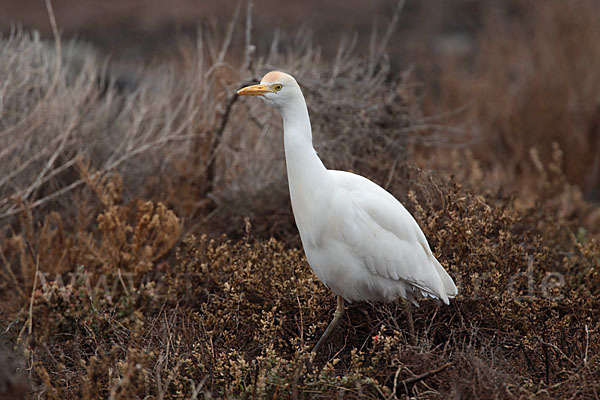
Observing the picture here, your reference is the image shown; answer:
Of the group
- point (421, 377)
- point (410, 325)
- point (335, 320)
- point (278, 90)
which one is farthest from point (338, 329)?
point (278, 90)

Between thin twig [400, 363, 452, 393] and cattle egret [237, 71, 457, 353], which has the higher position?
cattle egret [237, 71, 457, 353]

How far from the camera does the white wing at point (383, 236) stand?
9.57 ft

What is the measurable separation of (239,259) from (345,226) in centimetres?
86

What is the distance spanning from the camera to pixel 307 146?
2.86 metres

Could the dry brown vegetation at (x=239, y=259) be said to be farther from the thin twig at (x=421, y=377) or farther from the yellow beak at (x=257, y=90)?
the yellow beak at (x=257, y=90)

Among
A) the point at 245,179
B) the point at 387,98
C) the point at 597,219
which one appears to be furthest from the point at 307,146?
the point at 597,219

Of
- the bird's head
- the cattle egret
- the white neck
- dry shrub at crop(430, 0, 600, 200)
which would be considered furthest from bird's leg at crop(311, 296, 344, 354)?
dry shrub at crop(430, 0, 600, 200)

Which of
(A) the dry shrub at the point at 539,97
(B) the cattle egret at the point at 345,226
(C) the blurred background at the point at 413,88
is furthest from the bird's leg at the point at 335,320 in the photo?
(A) the dry shrub at the point at 539,97

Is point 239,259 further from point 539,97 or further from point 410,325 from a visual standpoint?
point 539,97

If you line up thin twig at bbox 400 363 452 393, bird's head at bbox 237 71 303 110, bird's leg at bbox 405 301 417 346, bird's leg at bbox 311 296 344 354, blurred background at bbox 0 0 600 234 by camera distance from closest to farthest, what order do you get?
thin twig at bbox 400 363 452 393 → bird's head at bbox 237 71 303 110 → bird's leg at bbox 405 301 417 346 → bird's leg at bbox 311 296 344 354 → blurred background at bbox 0 0 600 234

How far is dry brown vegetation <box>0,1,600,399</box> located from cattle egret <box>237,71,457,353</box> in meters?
0.23

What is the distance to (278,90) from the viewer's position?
285 cm

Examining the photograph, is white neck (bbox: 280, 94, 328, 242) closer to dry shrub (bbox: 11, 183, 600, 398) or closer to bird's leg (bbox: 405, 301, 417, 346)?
dry shrub (bbox: 11, 183, 600, 398)

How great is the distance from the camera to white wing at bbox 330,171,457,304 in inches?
115
